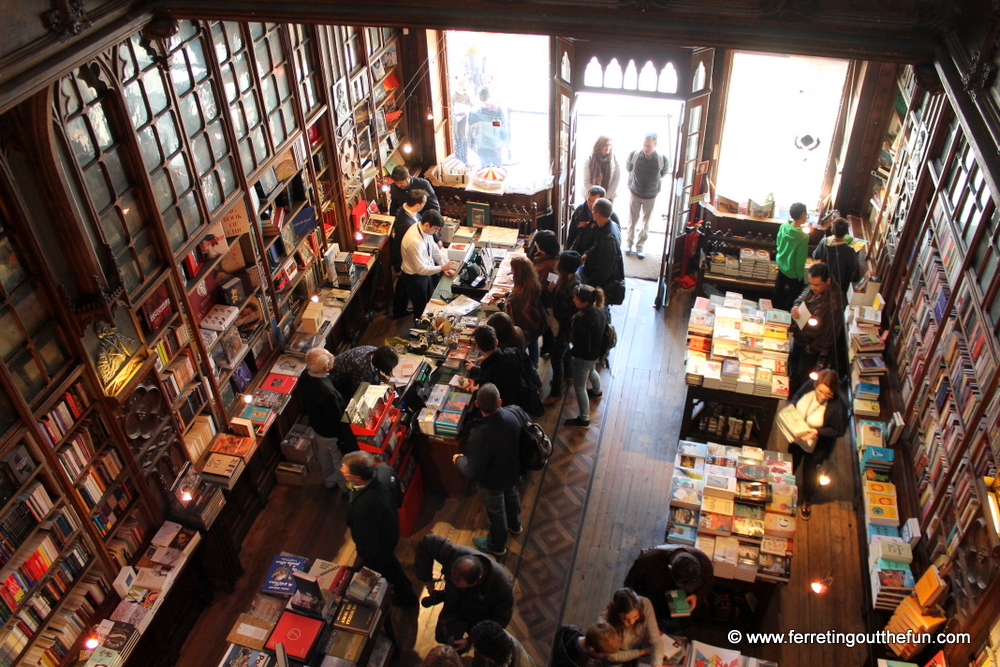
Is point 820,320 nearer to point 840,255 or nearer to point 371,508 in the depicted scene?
point 840,255

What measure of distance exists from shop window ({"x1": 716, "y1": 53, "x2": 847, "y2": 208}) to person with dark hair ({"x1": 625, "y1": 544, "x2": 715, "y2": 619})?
19.5ft

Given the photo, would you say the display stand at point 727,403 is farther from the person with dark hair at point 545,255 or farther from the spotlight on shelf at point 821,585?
the person with dark hair at point 545,255

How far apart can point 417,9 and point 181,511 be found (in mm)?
4328

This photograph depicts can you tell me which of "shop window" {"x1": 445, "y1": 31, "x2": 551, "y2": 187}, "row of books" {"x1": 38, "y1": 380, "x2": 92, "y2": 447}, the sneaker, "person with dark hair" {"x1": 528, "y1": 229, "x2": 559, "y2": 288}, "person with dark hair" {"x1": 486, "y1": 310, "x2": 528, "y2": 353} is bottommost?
the sneaker

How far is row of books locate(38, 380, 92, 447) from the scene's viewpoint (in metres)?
4.84

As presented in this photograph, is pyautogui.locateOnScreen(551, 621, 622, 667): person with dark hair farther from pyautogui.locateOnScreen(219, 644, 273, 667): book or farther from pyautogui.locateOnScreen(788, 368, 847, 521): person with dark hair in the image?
pyautogui.locateOnScreen(788, 368, 847, 521): person with dark hair

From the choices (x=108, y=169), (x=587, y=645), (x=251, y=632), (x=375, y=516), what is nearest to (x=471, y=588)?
(x=587, y=645)

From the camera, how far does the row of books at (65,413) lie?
484 cm

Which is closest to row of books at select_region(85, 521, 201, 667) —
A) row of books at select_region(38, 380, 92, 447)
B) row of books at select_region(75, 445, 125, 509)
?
row of books at select_region(75, 445, 125, 509)

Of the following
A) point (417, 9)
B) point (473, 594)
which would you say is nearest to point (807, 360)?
point (473, 594)

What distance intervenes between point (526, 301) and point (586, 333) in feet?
2.47

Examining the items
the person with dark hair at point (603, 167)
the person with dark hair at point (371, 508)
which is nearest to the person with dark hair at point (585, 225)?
the person with dark hair at point (603, 167)

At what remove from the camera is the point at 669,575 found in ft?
17.1

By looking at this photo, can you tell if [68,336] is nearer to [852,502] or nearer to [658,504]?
[658,504]
